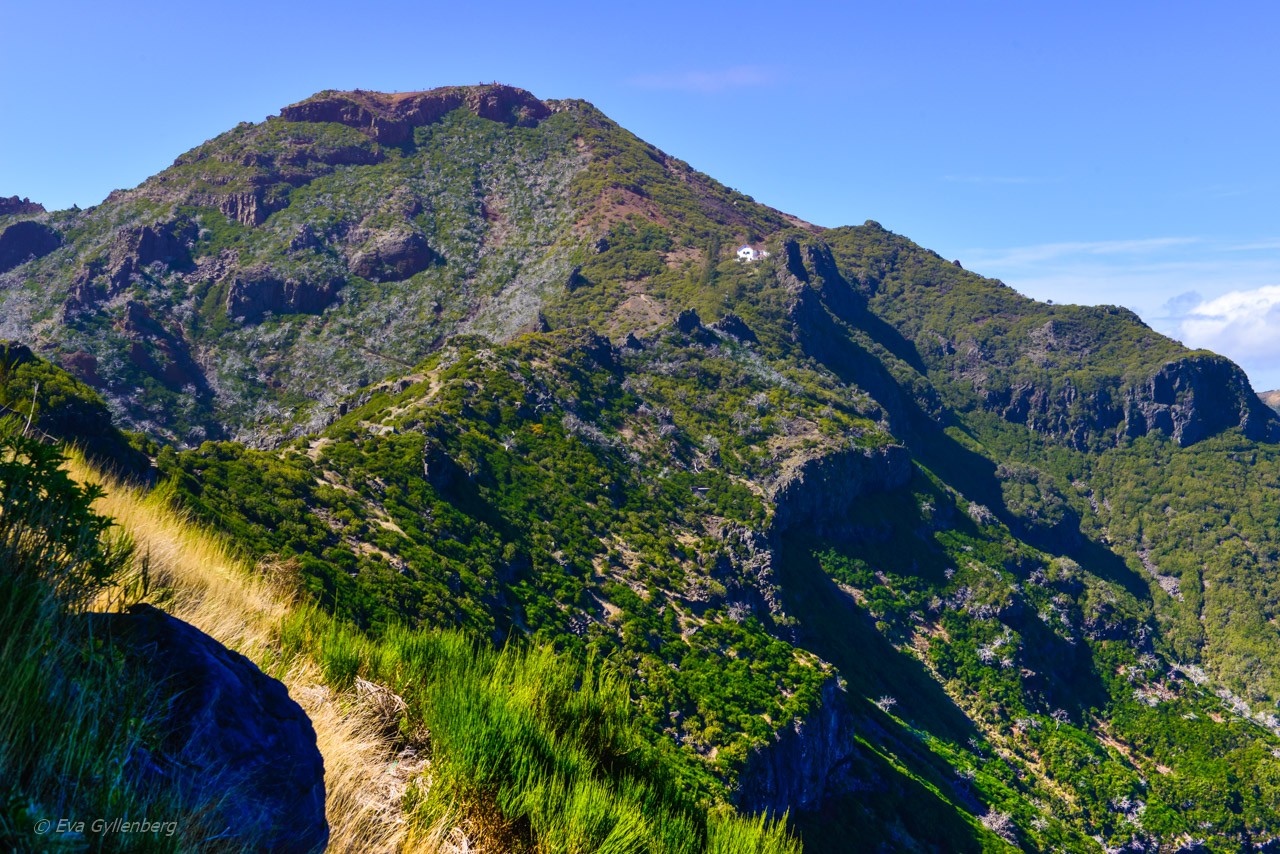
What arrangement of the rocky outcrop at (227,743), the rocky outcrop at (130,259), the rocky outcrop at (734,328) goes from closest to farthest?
the rocky outcrop at (227,743) < the rocky outcrop at (130,259) < the rocky outcrop at (734,328)

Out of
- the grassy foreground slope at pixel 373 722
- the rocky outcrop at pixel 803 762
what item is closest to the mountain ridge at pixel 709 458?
the rocky outcrop at pixel 803 762

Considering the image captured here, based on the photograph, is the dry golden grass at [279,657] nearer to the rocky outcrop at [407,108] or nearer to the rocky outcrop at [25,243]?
the rocky outcrop at [25,243]

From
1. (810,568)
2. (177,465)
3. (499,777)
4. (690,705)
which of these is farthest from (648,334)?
(499,777)

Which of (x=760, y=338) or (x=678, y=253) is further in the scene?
(x=678, y=253)

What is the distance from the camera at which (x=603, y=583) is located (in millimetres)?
56625

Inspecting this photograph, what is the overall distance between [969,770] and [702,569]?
107 feet

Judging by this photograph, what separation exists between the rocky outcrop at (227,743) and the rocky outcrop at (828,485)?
76.4 meters

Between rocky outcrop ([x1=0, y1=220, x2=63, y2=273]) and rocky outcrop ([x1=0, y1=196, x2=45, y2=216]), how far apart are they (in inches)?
722

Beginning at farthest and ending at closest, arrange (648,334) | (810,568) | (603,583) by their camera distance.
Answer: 1. (648,334)
2. (810,568)
3. (603,583)

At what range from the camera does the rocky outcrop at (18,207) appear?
144m

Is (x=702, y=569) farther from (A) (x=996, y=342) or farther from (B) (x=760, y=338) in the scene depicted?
(A) (x=996, y=342)

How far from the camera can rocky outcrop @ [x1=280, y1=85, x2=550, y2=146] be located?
16962 cm

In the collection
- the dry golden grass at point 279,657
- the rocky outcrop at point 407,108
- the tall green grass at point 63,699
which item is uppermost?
the rocky outcrop at point 407,108

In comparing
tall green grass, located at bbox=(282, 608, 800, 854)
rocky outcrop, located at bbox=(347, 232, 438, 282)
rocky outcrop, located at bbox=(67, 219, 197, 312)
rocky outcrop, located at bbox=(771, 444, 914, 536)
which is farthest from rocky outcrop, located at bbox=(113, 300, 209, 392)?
tall green grass, located at bbox=(282, 608, 800, 854)
